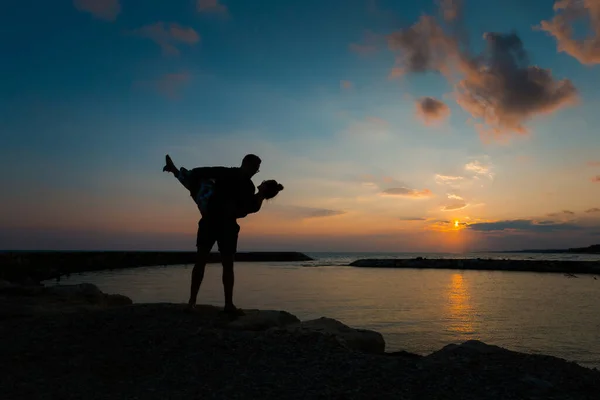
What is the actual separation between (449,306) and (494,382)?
46.0 ft

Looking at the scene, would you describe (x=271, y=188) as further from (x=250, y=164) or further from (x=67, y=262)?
(x=67, y=262)

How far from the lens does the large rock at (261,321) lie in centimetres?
575

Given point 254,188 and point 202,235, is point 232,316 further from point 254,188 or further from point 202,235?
point 254,188

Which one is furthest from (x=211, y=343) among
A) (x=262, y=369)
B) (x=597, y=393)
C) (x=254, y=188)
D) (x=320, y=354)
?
Answer: (x=597, y=393)

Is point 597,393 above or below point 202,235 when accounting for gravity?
below

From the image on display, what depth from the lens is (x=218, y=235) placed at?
6258 millimetres

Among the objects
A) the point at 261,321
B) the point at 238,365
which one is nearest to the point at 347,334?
the point at 261,321

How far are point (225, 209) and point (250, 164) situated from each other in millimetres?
836

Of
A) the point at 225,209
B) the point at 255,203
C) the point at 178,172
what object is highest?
the point at 178,172

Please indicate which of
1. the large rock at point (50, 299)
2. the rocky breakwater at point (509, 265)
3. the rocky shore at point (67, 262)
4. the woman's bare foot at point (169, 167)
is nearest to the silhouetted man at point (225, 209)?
the woman's bare foot at point (169, 167)

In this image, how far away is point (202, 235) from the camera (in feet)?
20.7

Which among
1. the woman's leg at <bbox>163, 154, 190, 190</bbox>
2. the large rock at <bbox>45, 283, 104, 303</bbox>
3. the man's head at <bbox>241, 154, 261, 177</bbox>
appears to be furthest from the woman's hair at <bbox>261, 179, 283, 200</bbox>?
the large rock at <bbox>45, 283, 104, 303</bbox>

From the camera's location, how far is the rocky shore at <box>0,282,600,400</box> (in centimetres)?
343

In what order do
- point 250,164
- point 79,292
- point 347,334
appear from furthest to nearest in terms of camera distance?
point 79,292
point 250,164
point 347,334
